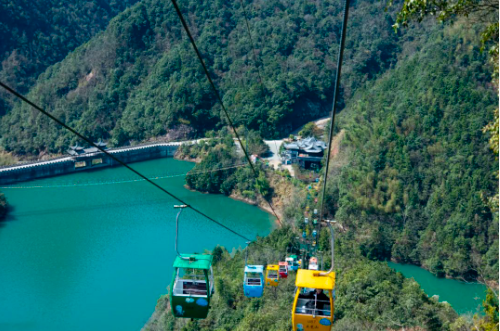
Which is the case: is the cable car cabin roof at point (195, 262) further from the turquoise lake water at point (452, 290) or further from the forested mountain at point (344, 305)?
the turquoise lake water at point (452, 290)

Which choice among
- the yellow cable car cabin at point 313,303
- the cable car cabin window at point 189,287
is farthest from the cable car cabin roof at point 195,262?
the yellow cable car cabin at point 313,303

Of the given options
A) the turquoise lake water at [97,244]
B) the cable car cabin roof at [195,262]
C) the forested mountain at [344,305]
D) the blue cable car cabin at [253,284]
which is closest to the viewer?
the cable car cabin roof at [195,262]

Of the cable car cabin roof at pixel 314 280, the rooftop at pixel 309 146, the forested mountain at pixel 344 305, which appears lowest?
the forested mountain at pixel 344 305

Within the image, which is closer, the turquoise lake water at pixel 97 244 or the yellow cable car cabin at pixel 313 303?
the yellow cable car cabin at pixel 313 303

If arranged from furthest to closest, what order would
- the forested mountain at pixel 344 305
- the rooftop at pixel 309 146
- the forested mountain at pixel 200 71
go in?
1. the forested mountain at pixel 200 71
2. the rooftop at pixel 309 146
3. the forested mountain at pixel 344 305

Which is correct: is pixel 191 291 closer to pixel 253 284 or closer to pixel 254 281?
pixel 253 284

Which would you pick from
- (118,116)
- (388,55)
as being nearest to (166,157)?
(118,116)

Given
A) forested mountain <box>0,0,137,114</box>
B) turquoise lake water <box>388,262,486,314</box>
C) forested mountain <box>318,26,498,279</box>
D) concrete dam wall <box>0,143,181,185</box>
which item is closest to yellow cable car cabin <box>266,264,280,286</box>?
turquoise lake water <box>388,262,486,314</box>
